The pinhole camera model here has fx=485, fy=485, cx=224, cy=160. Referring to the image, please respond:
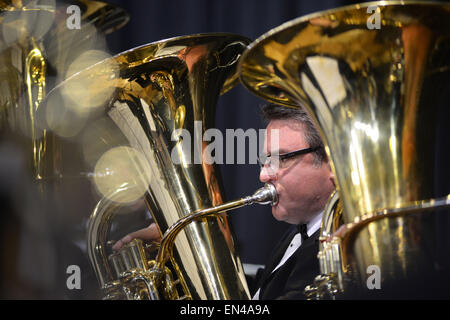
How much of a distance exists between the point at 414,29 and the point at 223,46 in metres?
0.51

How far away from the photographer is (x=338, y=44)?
0.76 m

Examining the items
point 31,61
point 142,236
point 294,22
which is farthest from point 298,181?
point 31,61

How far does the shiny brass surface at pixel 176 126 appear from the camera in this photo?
1097mm

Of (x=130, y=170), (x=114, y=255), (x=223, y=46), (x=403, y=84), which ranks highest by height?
(x=223, y=46)

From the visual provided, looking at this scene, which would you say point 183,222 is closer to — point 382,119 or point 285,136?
point 285,136

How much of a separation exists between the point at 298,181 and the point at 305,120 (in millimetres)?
168

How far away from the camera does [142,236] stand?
55.9 inches

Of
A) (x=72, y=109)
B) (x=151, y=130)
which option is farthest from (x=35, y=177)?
(x=151, y=130)

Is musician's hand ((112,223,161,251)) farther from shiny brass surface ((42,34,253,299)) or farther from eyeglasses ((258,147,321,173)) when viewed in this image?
eyeglasses ((258,147,321,173))

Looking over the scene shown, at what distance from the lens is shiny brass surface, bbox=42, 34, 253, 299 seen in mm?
1097

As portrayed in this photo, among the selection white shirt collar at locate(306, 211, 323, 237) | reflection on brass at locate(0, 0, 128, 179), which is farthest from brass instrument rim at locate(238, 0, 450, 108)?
reflection on brass at locate(0, 0, 128, 179)

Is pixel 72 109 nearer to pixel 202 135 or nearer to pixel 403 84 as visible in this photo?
pixel 202 135

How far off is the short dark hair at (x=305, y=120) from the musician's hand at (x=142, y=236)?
469 mm

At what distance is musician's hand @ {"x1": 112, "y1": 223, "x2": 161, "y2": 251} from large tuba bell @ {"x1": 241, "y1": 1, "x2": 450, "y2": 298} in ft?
2.37
